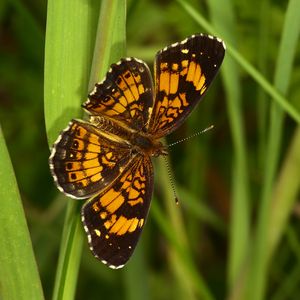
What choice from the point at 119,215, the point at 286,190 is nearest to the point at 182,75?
the point at 119,215

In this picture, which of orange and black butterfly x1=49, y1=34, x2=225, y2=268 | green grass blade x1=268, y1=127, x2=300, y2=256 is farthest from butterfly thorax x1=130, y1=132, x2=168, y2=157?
green grass blade x1=268, y1=127, x2=300, y2=256

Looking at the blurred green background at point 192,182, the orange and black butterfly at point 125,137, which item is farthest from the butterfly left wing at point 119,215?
the blurred green background at point 192,182

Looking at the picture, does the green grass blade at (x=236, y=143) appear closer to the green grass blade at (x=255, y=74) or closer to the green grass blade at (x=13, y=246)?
the green grass blade at (x=255, y=74)

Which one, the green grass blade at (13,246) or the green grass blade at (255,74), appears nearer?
the green grass blade at (13,246)

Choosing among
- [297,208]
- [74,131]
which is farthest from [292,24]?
[297,208]

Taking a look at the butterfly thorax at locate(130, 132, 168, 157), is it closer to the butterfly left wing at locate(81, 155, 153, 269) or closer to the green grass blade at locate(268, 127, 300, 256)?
the butterfly left wing at locate(81, 155, 153, 269)
